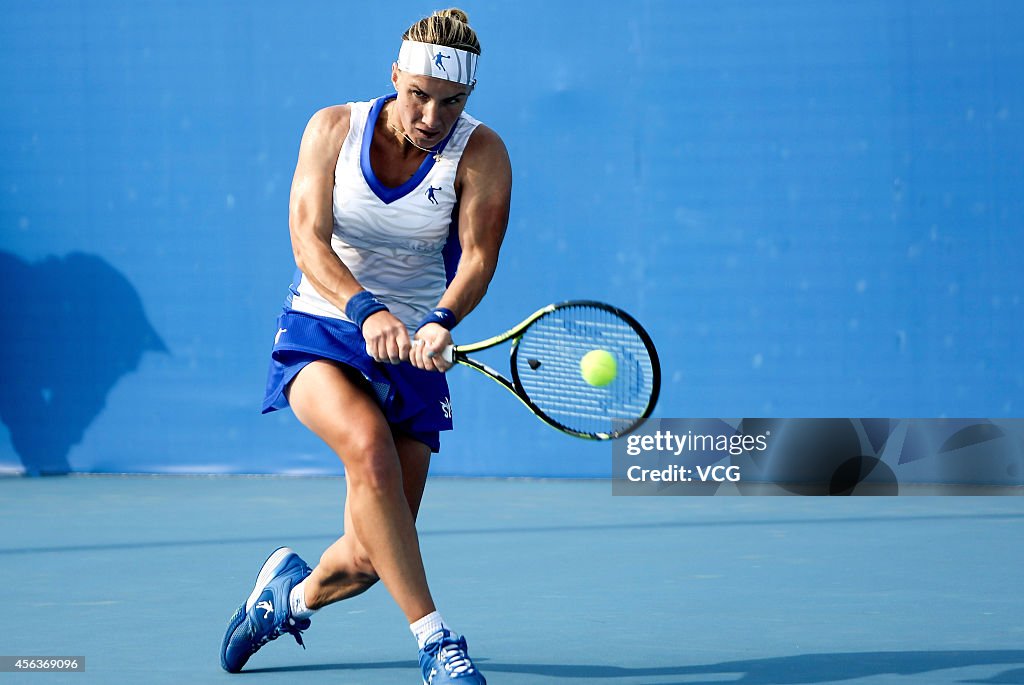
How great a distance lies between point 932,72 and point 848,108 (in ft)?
1.48

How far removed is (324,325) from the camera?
310 centimetres

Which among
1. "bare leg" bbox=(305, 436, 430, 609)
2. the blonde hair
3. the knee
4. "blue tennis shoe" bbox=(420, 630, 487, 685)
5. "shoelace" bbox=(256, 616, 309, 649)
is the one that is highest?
the blonde hair

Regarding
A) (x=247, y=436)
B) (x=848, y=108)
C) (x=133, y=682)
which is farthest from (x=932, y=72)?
(x=133, y=682)

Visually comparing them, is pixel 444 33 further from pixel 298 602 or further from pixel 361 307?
pixel 298 602

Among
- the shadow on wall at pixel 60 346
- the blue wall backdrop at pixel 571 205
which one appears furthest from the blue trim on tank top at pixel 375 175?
the shadow on wall at pixel 60 346

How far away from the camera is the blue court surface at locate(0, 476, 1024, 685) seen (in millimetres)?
3260

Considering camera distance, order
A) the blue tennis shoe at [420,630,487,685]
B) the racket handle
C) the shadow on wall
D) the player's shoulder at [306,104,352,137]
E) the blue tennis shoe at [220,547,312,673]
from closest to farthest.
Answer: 1. the blue tennis shoe at [420,630,487,685]
2. the racket handle
3. the player's shoulder at [306,104,352,137]
4. the blue tennis shoe at [220,547,312,673]
5. the shadow on wall

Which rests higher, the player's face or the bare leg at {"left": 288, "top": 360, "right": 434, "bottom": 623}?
the player's face

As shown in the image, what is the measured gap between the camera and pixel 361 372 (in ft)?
10.0

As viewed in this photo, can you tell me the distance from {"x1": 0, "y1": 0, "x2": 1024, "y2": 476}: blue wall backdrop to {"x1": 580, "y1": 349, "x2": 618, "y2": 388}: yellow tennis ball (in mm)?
4427

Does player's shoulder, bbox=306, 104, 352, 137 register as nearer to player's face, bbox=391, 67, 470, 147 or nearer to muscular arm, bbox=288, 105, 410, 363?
muscular arm, bbox=288, 105, 410, 363

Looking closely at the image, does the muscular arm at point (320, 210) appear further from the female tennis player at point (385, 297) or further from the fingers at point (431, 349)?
the fingers at point (431, 349)

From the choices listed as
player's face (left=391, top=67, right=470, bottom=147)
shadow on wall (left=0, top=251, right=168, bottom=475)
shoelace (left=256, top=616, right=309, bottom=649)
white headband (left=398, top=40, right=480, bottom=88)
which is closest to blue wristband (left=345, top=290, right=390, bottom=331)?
player's face (left=391, top=67, right=470, bottom=147)

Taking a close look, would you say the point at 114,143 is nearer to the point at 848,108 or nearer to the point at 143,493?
the point at 143,493
